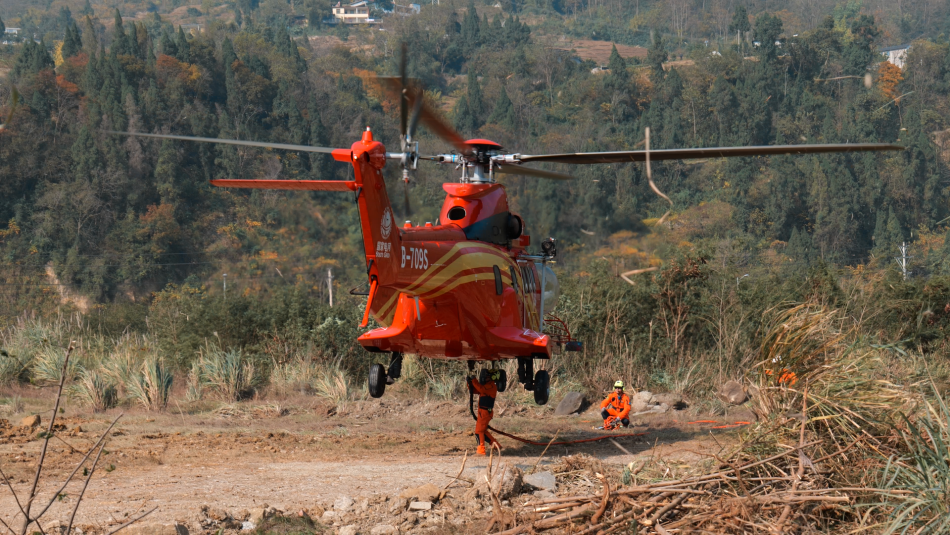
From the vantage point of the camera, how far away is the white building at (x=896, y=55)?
68.6m

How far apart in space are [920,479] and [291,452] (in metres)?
7.81

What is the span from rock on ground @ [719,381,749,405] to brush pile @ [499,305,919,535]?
31.3 feet

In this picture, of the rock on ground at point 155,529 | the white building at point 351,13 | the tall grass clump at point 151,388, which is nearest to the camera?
the rock on ground at point 155,529

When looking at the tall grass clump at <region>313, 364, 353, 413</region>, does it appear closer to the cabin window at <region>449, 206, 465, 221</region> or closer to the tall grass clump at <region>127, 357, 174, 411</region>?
the tall grass clump at <region>127, 357, 174, 411</region>

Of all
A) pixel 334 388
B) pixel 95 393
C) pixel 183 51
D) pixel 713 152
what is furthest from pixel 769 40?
pixel 713 152

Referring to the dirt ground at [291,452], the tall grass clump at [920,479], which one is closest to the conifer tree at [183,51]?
the dirt ground at [291,452]

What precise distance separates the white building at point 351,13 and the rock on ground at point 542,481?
121603 mm

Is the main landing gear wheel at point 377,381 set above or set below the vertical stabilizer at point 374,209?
below

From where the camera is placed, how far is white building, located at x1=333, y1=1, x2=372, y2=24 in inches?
4951

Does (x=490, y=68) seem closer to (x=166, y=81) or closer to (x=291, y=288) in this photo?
(x=166, y=81)

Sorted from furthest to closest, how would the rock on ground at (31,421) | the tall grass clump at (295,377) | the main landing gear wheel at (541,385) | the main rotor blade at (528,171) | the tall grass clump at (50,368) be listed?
1. the tall grass clump at (295,377)
2. the tall grass clump at (50,368)
3. the main rotor blade at (528,171)
4. the rock on ground at (31,421)
5. the main landing gear wheel at (541,385)

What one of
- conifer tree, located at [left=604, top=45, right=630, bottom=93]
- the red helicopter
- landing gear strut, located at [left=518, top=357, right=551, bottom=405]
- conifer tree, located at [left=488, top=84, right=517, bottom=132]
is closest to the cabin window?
the red helicopter

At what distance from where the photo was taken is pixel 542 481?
959 centimetres

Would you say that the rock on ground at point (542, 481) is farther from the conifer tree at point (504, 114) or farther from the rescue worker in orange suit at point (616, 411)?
the conifer tree at point (504, 114)
